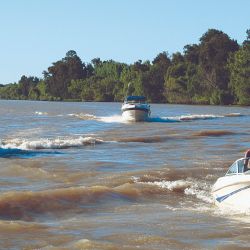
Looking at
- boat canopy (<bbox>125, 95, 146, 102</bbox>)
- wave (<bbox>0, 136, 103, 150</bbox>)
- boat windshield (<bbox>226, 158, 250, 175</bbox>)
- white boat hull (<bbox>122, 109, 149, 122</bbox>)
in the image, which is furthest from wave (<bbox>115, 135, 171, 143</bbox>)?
boat windshield (<bbox>226, 158, 250, 175</bbox>)

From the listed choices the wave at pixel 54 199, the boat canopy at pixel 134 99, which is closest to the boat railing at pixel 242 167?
the wave at pixel 54 199

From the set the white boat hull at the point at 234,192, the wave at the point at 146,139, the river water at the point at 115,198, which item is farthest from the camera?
the wave at the point at 146,139

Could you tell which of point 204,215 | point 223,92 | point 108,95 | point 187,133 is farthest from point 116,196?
point 108,95

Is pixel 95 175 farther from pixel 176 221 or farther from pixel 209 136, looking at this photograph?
pixel 209 136

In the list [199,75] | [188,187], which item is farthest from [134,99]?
[199,75]

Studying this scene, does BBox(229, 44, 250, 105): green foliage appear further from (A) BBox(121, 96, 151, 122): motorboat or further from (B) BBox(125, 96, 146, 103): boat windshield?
(A) BBox(121, 96, 151, 122): motorboat

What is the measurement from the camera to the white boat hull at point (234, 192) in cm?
1447

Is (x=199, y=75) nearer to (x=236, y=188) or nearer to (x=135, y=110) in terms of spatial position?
(x=135, y=110)

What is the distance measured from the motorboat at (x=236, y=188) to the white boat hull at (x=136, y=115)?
4064cm

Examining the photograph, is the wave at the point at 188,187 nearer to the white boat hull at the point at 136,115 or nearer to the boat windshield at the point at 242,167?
the boat windshield at the point at 242,167

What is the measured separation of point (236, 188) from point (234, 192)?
140mm

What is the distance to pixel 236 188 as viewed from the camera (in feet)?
48.9

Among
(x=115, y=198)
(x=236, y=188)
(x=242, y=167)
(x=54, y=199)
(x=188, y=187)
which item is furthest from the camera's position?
(x=188, y=187)

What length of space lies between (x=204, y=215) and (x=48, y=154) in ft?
51.0
